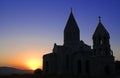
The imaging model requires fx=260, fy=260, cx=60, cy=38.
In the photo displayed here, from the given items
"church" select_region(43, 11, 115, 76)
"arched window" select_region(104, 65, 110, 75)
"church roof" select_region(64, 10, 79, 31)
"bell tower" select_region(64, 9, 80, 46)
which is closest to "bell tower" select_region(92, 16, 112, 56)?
"church" select_region(43, 11, 115, 76)

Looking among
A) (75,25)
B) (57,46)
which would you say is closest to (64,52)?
(57,46)

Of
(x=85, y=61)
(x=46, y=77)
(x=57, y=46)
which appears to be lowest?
(x=46, y=77)

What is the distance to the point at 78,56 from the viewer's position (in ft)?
148

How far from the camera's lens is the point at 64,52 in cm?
4681

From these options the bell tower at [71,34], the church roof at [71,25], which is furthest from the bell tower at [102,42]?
the church roof at [71,25]

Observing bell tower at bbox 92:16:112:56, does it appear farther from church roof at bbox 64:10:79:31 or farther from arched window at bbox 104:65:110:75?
church roof at bbox 64:10:79:31

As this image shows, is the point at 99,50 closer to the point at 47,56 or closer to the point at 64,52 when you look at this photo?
the point at 64,52

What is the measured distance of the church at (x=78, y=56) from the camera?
146 ft

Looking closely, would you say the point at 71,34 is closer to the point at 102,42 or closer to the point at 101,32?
the point at 101,32

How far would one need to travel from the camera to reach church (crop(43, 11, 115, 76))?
44.5 m

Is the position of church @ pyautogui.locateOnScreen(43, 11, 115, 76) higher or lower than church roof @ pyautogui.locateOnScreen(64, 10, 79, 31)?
lower

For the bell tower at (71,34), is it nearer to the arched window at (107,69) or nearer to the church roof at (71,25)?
the church roof at (71,25)

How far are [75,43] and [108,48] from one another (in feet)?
20.1

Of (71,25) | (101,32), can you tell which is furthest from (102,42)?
(71,25)
